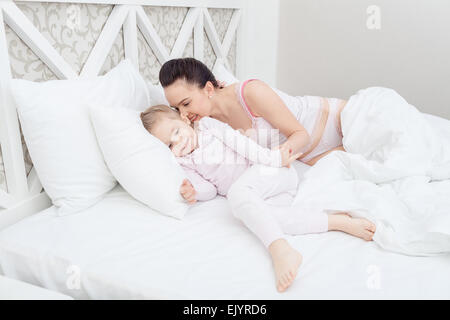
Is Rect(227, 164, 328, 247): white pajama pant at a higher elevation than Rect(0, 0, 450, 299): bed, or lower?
higher

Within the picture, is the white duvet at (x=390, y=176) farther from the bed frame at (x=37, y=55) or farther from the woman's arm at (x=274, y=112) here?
the bed frame at (x=37, y=55)

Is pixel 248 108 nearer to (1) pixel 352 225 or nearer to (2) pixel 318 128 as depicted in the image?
(2) pixel 318 128

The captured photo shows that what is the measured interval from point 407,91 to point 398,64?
0.17 meters

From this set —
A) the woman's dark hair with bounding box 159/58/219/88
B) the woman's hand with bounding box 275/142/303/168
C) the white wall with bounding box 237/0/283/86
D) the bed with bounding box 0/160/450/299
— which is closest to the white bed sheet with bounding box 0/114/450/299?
the bed with bounding box 0/160/450/299

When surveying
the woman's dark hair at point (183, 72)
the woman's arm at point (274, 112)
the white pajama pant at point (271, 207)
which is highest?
the woman's dark hair at point (183, 72)

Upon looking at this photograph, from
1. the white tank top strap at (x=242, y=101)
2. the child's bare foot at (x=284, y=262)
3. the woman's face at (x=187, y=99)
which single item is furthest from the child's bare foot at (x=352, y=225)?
the woman's face at (x=187, y=99)

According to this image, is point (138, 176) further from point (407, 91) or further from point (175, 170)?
point (407, 91)

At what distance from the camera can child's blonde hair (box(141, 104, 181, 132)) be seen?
1.35 metres

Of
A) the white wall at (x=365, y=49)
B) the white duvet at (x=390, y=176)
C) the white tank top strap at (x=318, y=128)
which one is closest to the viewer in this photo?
the white duvet at (x=390, y=176)

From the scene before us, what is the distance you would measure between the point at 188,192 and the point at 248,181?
180 mm

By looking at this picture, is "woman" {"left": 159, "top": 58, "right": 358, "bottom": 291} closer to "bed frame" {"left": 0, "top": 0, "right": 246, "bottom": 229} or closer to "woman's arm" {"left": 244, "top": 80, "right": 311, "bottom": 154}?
"woman's arm" {"left": 244, "top": 80, "right": 311, "bottom": 154}

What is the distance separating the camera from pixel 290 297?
2.75 feet

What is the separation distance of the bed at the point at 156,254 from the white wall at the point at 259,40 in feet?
4.59

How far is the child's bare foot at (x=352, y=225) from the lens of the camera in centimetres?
104
